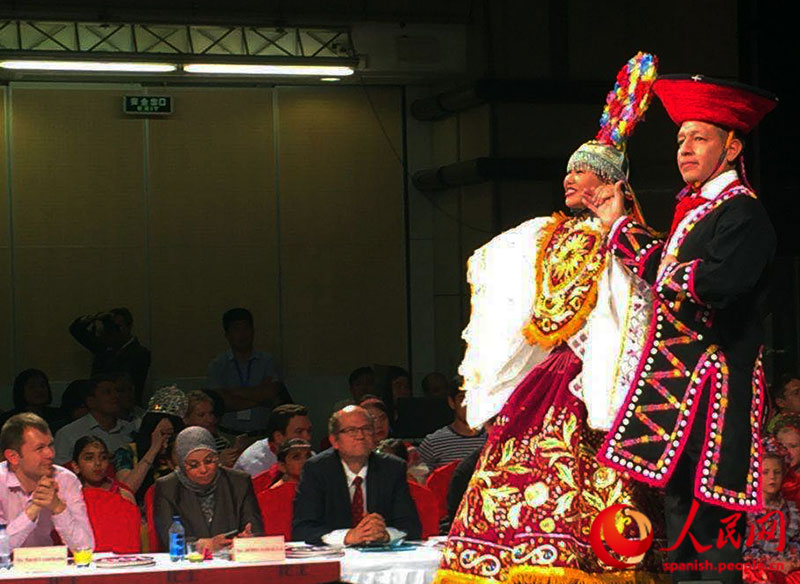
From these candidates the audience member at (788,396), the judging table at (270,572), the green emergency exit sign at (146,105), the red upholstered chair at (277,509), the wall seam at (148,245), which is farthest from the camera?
the wall seam at (148,245)

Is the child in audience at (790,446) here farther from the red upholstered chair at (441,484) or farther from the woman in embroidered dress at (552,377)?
the woman in embroidered dress at (552,377)

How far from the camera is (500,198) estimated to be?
10.2 meters

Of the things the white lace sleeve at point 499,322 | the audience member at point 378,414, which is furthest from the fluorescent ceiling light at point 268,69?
the white lace sleeve at point 499,322

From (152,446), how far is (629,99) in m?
3.60

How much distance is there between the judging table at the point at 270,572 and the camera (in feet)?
15.3

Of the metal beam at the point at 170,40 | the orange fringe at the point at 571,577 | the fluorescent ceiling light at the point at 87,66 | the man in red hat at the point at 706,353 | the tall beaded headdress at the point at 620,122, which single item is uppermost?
the metal beam at the point at 170,40

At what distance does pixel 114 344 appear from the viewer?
33.1 ft

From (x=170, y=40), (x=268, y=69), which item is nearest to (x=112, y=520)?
(x=268, y=69)

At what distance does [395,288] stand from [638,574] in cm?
752

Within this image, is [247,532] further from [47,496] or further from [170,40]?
[170,40]

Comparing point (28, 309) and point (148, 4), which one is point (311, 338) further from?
point (148, 4)

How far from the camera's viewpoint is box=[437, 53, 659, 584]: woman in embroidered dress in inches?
154

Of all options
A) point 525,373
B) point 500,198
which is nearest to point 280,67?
point 500,198

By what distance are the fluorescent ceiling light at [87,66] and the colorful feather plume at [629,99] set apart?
5.81 metres
